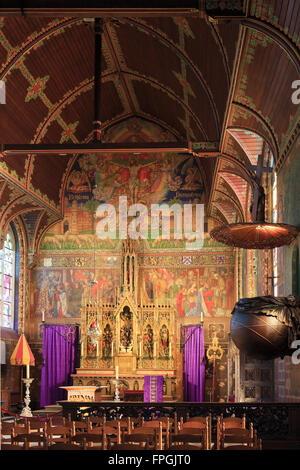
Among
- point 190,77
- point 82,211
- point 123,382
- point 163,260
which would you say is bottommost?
point 123,382

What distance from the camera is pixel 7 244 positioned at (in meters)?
21.1

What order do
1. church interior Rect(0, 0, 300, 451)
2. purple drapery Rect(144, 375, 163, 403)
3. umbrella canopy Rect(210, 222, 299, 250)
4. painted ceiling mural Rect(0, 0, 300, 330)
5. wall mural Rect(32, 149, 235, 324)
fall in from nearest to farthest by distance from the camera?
umbrella canopy Rect(210, 222, 299, 250), painted ceiling mural Rect(0, 0, 300, 330), church interior Rect(0, 0, 300, 451), purple drapery Rect(144, 375, 163, 403), wall mural Rect(32, 149, 235, 324)

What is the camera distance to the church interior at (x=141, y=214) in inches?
456

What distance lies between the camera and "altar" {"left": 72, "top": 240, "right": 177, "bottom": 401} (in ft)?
64.1

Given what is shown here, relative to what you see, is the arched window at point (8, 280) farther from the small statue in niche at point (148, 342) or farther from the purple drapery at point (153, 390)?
Answer: the purple drapery at point (153, 390)

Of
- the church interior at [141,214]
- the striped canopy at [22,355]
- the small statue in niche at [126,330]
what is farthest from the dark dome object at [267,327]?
the striped canopy at [22,355]

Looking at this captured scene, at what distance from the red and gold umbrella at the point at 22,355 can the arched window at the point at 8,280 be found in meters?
1.10

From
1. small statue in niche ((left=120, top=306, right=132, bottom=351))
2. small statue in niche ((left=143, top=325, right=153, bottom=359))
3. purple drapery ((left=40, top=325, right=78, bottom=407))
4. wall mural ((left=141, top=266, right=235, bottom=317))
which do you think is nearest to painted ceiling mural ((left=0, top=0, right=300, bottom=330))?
wall mural ((left=141, top=266, right=235, bottom=317))

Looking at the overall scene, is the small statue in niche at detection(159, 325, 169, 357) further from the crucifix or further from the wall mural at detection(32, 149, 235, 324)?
the crucifix

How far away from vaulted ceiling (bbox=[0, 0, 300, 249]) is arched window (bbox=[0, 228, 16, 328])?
99 centimetres

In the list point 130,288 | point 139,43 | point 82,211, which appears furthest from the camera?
point 82,211
